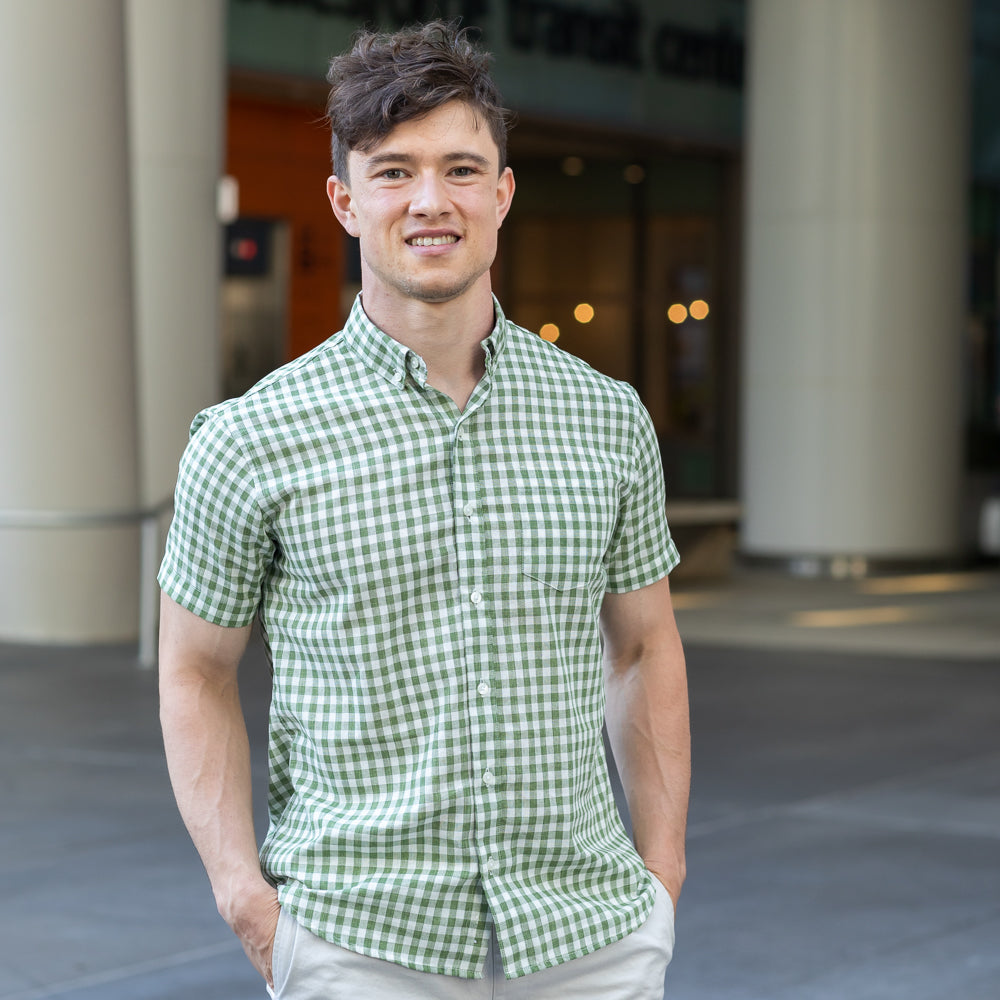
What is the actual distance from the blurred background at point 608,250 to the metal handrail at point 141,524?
0.03 m

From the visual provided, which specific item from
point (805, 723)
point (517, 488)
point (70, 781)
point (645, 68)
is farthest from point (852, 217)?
point (517, 488)

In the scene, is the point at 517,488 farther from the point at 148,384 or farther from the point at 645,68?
the point at 645,68

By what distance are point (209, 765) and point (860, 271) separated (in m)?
17.7

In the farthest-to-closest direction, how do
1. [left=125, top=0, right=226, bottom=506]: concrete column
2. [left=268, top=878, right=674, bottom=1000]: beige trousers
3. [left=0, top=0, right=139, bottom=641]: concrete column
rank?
[left=125, top=0, right=226, bottom=506]: concrete column < [left=0, top=0, right=139, bottom=641]: concrete column < [left=268, top=878, right=674, bottom=1000]: beige trousers

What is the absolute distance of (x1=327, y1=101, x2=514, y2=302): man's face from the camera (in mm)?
2449

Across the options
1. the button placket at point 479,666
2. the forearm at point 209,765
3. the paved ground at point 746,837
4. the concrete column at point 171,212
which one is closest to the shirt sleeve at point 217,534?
the forearm at point 209,765

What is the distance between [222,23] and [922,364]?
8664 millimetres

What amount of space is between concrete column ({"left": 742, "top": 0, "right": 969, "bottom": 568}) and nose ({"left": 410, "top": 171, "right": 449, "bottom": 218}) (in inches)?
689

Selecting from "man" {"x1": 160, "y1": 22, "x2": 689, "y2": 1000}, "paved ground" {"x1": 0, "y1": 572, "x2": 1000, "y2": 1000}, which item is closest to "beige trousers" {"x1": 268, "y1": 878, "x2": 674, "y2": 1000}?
"man" {"x1": 160, "y1": 22, "x2": 689, "y2": 1000}

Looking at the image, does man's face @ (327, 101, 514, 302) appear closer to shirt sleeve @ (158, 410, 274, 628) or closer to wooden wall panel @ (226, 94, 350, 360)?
shirt sleeve @ (158, 410, 274, 628)

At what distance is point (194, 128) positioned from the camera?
564 inches

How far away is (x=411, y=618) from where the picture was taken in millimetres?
2430

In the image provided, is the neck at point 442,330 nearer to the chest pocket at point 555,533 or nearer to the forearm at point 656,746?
the chest pocket at point 555,533

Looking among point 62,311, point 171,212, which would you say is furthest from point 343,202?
point 171,212
